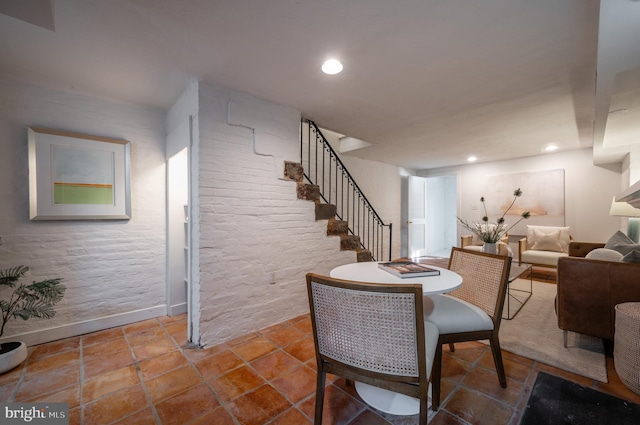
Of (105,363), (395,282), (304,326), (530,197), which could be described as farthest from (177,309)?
(530,197)

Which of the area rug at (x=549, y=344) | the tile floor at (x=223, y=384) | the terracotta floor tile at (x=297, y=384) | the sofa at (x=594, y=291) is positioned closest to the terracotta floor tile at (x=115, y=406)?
the tile floor at (x=223, y=384)

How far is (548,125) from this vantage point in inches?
127

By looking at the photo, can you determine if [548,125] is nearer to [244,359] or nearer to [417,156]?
[417,156]

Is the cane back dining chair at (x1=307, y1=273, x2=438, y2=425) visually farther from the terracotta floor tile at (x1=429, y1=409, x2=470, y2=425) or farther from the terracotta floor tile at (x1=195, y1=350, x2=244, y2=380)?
the terracotta floor tile at (x1=195, y1=350, x2=244, y2=380)

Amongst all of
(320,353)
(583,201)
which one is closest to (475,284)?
(320,353)

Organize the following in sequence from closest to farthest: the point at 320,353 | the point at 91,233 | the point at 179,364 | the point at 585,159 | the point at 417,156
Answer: the point at 320,353 → the point at 179,364 → the point at 91,233 → the point at 585,159 → the point at 417,156

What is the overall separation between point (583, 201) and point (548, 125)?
2293 millimetres

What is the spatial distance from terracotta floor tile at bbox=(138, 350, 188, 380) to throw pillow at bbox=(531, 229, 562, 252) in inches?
216

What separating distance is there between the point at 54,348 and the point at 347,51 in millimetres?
3409

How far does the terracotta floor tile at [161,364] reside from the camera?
1826 mm

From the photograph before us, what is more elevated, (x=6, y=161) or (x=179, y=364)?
(x=6, y=161)

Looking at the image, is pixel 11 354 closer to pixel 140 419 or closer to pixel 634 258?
pixel 140 419

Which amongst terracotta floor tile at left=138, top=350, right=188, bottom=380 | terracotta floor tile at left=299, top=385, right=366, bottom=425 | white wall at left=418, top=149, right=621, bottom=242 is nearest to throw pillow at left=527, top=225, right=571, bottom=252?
white wall at left=418, top=149, right=621, bottom=242

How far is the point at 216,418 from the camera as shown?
141cm
